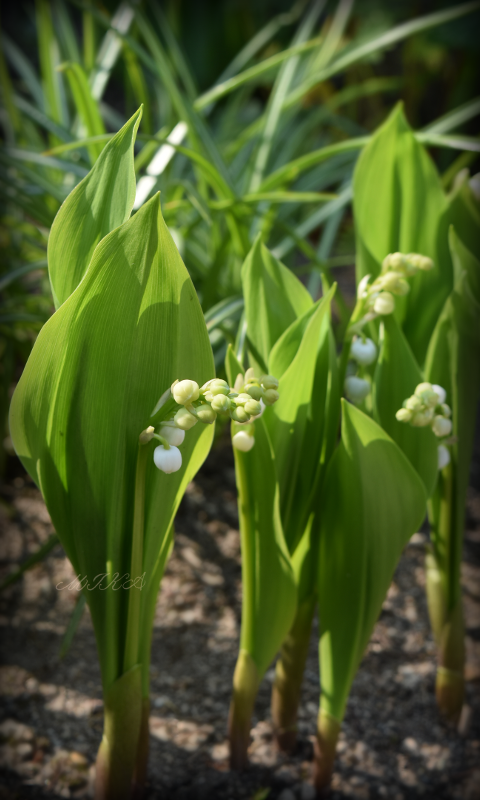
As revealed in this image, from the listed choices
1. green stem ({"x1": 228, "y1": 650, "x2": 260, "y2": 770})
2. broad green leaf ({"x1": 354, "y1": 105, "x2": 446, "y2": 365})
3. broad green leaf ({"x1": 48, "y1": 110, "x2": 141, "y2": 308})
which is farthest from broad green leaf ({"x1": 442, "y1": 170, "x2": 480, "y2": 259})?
green stem ({"x1": 228, "y1": 650, "x2": 260, "y2": 770})

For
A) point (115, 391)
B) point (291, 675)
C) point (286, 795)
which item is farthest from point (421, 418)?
point (286, 795)

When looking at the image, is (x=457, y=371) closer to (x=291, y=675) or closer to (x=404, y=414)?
(x=404, y=414)

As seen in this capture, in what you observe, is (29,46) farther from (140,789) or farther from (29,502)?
(140,789)

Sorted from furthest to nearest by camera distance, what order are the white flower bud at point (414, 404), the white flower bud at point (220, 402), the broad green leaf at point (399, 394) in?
the broad green leaf at point (399, 394) < the white flower bud at point (414, 404) < the white flower bud at point (220, 402)

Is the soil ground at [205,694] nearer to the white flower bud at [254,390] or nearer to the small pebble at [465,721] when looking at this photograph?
the small pebble at [465,721]

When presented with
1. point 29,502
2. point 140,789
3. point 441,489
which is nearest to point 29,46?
point 29,502

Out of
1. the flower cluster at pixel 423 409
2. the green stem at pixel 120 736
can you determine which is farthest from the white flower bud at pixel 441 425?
the green stem at pixel 120 736
